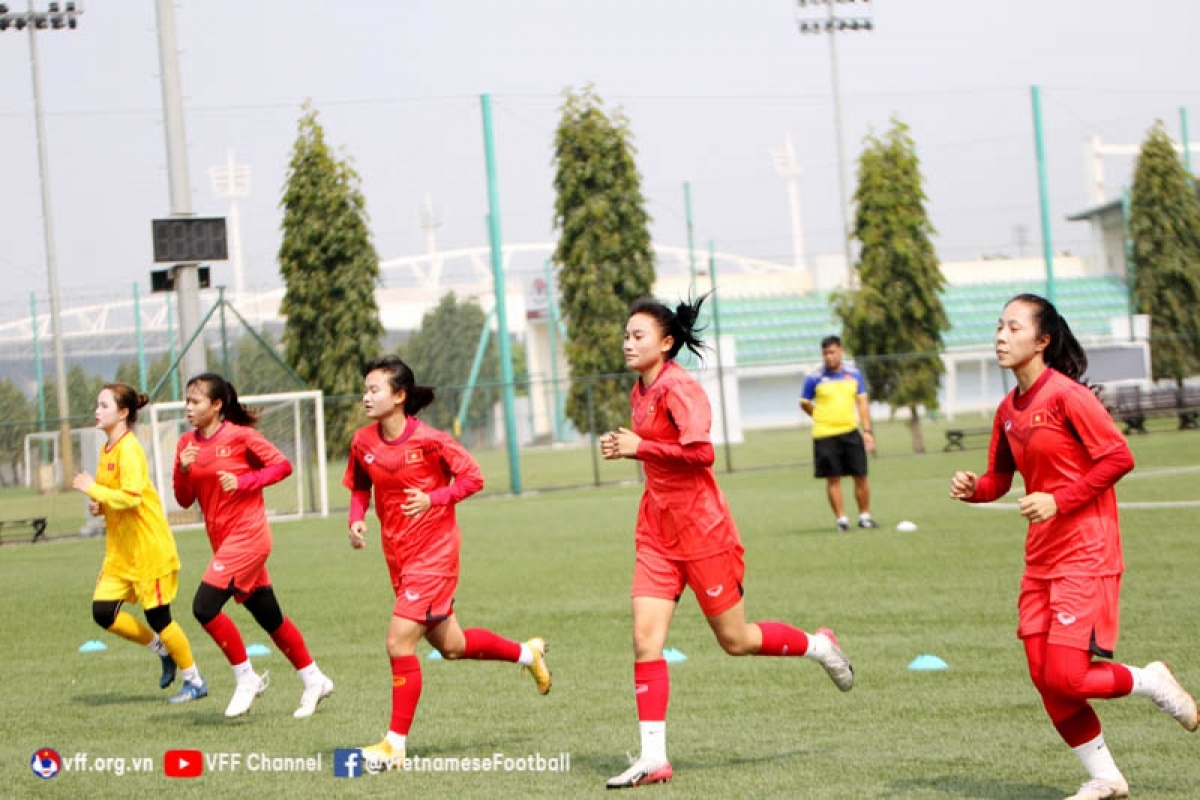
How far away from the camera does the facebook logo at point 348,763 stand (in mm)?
6430

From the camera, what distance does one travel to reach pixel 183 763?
264 inches

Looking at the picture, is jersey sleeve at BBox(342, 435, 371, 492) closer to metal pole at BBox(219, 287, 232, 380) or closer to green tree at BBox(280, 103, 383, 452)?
metal pole at BBox(219, 287, 232, 380)

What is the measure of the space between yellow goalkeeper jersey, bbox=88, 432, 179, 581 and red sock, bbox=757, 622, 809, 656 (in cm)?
399

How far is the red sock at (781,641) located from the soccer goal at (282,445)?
16383mm

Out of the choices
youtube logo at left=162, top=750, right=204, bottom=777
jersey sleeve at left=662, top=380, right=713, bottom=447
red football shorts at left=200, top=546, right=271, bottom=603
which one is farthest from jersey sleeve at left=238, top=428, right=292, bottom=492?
jersey sleeve at left=662, top=380, right=713, bottom=447

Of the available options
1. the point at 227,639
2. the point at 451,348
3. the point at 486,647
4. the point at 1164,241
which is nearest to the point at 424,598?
the point at 486,647

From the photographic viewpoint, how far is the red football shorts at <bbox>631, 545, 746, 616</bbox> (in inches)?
249

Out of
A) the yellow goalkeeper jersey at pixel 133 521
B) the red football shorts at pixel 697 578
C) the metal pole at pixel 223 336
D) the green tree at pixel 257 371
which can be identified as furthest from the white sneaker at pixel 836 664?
the green tree at pixel 257 371

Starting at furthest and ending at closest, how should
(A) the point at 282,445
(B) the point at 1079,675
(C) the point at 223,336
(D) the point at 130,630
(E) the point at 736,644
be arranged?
(A) the point at 282,445 < (C) the point at 223,336 < (D) the point at 130,630 < (E) the point at 736,644 < (B) the point at 1079,675

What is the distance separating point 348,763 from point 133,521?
10.2 feet

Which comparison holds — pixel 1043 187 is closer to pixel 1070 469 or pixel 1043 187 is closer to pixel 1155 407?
pixel 1155 407

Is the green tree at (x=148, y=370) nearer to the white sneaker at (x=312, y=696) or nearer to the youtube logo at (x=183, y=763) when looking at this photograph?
the white sneaker at (x=312, y=696)

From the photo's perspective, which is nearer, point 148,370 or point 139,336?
point 148,370

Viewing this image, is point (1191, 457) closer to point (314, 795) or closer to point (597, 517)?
point (597, 517)
